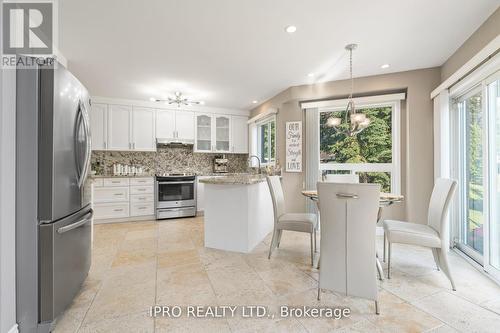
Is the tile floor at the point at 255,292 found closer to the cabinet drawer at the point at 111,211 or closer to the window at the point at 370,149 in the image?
the window at the point at 370,149

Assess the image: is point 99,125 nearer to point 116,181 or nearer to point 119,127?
point 119,127

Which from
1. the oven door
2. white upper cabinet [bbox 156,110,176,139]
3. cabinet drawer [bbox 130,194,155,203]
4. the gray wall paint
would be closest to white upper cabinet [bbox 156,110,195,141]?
white upper cabinet [bbox 156,110,176,139]

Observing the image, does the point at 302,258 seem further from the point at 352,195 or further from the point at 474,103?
the point at 474,103

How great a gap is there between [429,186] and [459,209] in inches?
16.4

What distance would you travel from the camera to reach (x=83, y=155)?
6.07ft

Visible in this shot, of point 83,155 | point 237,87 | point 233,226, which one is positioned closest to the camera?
point 83,155

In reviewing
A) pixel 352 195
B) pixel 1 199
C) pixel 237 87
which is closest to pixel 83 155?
pixel 1 199

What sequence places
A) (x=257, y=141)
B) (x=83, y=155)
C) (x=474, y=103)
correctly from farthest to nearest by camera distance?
(x=257, y=141), (x=474, y=103), (x=83, y=155)

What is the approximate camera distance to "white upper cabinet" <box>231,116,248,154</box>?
5.59 m

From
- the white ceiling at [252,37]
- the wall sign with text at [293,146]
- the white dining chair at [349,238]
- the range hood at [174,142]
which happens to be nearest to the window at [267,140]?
the wall sign with text at [293,146]

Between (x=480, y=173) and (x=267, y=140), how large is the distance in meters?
3.43

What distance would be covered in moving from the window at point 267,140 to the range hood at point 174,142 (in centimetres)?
160

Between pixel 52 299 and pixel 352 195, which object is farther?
pixel 352 195

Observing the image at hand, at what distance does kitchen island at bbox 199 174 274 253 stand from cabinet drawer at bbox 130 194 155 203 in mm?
2109
